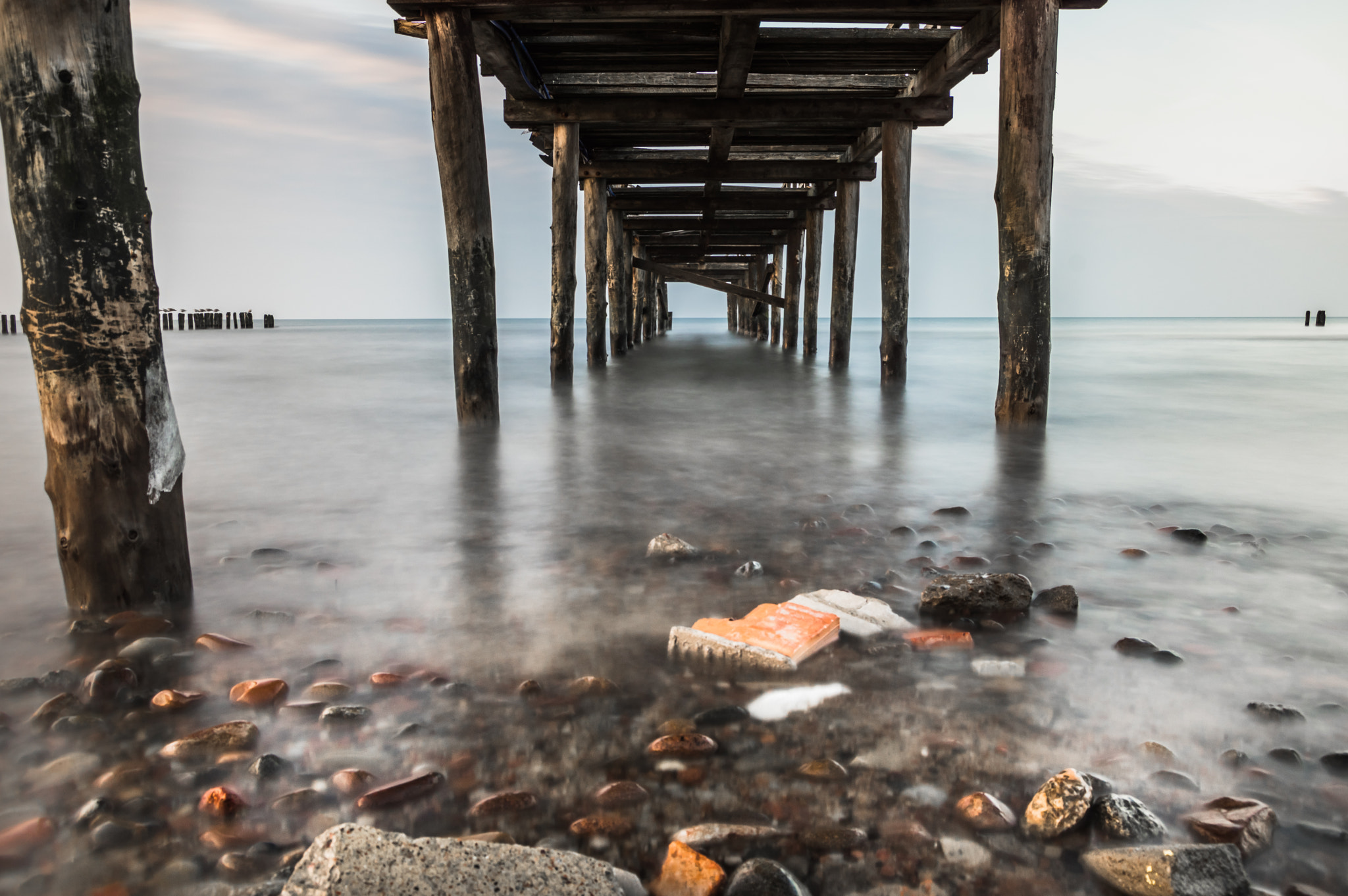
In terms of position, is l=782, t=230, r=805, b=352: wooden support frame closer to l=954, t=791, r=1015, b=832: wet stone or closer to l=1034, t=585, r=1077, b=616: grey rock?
l=1034, t=585, r=1077, b=616: grey rock

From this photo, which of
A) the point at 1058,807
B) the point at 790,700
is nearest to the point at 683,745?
the point at 790,700

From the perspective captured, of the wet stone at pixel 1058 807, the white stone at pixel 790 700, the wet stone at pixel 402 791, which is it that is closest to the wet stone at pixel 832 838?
the wet stone at pixel 1058 807

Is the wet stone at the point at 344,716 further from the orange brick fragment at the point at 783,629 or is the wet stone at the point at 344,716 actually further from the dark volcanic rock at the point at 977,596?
the dark volcanic rock at the point at 977,596

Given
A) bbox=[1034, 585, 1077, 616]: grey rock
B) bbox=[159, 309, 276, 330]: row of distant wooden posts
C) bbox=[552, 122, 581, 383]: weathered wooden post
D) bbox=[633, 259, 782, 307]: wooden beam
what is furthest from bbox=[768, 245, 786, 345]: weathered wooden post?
bbox=[159, 309, 276, 330]: row of distant wooden posts

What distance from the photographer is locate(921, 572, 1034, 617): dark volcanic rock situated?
2.45 meters

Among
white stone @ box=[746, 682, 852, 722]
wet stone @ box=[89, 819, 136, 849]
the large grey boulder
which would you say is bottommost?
white stone @ box=[746, 682, 852, 722]

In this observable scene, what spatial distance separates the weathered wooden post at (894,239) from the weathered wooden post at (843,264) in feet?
6.84

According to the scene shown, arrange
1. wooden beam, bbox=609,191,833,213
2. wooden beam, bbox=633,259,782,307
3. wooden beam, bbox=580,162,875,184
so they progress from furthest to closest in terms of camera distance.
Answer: wooden beam, bbox=633,259,782,307
wooden beam, bbox=609,191,833,213
wooden beam, bbox=580,162,875,184

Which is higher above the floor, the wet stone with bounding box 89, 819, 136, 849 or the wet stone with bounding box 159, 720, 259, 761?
the wet stone with bounding box 159, 720, 259, 761

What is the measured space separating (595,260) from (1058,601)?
11.2 m

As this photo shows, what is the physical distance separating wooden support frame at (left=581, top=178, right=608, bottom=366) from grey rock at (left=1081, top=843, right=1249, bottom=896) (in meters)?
11.8

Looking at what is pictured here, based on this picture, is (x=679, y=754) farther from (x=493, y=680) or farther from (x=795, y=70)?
(x=795, y=70)

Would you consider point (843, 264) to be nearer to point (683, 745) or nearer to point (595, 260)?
point (595, 260)

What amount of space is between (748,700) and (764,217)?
16.8 metres
